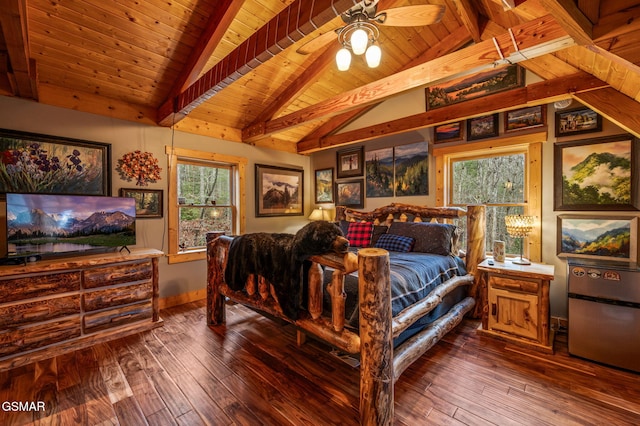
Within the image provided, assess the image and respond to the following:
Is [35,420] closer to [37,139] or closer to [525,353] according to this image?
[37,139]

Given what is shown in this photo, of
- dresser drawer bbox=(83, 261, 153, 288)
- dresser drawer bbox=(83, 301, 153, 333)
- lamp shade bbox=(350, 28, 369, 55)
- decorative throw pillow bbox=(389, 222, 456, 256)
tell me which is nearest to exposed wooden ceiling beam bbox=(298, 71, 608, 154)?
decorative throw pillow bbox=(389, 222, 456, 256)

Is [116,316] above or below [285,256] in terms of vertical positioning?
below

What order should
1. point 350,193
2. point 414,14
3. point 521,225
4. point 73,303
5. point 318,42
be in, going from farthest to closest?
point 350,193, point 521,225, point 73,303, point 318,42, point 414,14

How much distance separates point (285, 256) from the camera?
189 centimetres

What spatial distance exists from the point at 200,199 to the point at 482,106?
3.97m

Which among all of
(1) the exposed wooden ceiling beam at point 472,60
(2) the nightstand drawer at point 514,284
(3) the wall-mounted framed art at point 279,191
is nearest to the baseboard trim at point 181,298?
(3) the wall-mounted framed art at point 279,191

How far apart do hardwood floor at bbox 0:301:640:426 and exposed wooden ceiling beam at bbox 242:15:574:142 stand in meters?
2.36

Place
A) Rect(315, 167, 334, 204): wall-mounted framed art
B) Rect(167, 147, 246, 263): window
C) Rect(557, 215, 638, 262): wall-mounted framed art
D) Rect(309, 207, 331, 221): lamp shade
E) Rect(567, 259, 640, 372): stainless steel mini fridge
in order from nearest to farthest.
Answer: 1. Rect(567, 259, 640, 372): stainless steel mini fridge
2. Rect(557, 215, 638, 262): wall-mounted framed art
3. Rect(167, 147, 246, 263): window
4. Rect(309, 207, 331, 221): lamp shade
5. Rect(315, 167, 334, 204): wall-mounted framed art

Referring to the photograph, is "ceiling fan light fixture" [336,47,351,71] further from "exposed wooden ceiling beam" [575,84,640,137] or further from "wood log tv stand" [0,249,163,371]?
"wood log tv stand" [0,249,163,371]

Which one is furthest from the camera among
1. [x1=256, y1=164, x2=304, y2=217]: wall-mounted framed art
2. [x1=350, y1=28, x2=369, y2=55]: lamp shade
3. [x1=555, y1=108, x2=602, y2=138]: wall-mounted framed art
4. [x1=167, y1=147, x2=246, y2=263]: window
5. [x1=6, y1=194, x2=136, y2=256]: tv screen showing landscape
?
[x1=256, y1=164, x2=304, y2=217]: wall-mounted framed art

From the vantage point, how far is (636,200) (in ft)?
7.96

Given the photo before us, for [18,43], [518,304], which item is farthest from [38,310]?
[518,304]

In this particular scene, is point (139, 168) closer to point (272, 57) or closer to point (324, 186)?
point (272, 57)

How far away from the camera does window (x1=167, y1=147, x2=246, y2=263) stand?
3598 millimetres
